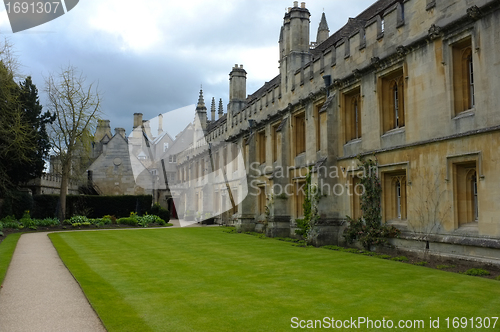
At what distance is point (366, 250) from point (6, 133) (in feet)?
62.8

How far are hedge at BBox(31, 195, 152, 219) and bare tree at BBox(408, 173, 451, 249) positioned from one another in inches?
1003

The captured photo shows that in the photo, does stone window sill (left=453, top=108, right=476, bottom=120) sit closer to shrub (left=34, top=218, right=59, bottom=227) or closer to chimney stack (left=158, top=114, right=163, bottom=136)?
shrub (left=34, top=218, right=59, bottom=227)

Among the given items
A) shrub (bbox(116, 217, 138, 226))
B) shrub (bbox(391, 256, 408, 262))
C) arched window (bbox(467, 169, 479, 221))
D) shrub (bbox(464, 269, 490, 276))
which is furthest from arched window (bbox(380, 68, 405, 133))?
shrub (bbox(116, 217, 138, 226))

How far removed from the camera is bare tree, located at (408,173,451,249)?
10672 mm

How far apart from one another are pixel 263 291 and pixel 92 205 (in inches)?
1090

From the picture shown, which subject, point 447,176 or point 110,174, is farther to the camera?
point 110,174

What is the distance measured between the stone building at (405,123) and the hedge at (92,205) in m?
16.6

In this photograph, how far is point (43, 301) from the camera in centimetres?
700

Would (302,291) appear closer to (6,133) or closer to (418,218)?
(418,218)

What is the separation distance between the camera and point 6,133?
72.1ft

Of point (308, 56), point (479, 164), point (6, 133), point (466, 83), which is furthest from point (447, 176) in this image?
point (6, 133)
